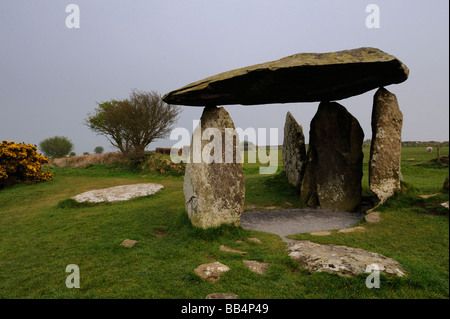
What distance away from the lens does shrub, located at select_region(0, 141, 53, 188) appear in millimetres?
15758

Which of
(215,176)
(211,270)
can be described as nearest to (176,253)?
(211,270)

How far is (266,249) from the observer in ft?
19.0

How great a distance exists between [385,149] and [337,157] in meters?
1.65

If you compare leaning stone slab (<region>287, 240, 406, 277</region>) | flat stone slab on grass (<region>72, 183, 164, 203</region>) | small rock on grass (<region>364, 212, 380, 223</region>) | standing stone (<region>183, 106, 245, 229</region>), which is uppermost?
standing stone (<region>183, 106, 245, 229</region>)

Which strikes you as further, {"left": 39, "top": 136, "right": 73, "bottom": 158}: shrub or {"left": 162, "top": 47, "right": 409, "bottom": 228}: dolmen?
{"left": 39, "top": 136, "right": 73, "bottom": 158}: shrub

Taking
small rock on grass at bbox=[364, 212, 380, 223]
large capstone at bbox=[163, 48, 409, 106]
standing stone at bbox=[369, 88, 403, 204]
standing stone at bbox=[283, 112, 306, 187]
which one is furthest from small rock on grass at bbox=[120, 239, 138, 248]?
standing stone at bbox=[283, 112, 306, 187]

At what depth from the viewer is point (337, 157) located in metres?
9.50

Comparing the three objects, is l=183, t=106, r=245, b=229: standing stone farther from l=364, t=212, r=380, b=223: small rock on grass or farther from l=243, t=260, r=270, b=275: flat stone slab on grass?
l=364, t=212, r=380, b=223: small rock on grass

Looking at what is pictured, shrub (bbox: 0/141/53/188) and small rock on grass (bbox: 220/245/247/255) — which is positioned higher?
shrub (bbox: 0/141/53/188)

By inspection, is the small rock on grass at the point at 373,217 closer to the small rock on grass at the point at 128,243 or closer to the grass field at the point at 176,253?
the grass field at the point at 176,253

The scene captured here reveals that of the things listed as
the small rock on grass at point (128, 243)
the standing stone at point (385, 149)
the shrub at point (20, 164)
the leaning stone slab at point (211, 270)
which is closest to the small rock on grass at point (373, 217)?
the standing stone at point (385, 149)

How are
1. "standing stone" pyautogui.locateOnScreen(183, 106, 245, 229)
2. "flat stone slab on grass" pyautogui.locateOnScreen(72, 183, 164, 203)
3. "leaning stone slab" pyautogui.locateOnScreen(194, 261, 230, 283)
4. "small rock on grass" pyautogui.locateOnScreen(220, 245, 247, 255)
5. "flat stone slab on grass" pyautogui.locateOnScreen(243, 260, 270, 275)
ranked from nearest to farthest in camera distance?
1. "leaning stone slab" pyautogui.locateOnScreen(194, 261, 230, 283)
2. "flat stone slab on grass" pyautogui.locateOnScreen(243, 260, 270, 275)
3. "small rock on grass" pyautogui.locateOnScreen(220, 245, 247, 255)
4. "standing stone" pyautogui.locateOnScreen(183, 106, 245, 229)
5. "flat stone slab on grass" pyautogui.locateOnScreen(72, 183, 164, 203)

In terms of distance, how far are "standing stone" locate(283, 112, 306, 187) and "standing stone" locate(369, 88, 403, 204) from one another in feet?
10.5
